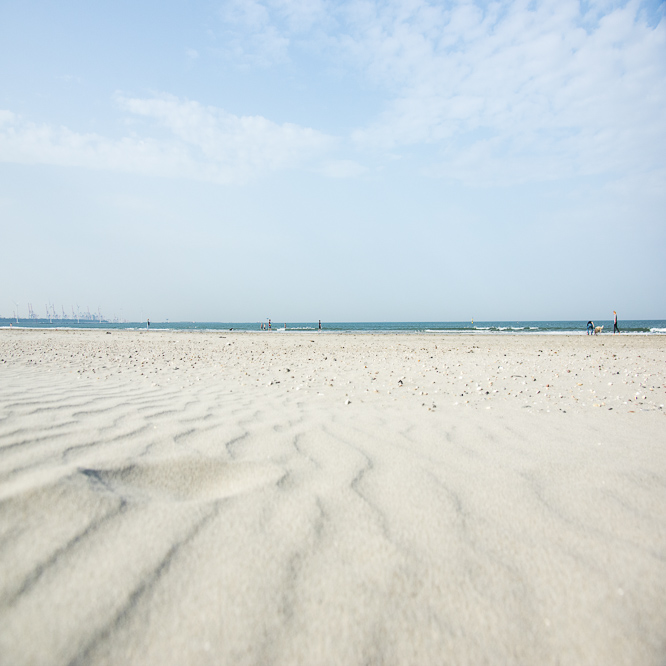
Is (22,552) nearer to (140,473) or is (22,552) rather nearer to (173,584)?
(173,584)

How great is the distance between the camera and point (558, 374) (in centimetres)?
586

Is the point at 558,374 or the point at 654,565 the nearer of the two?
the point at 654,565

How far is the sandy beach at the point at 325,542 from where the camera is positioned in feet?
3.20

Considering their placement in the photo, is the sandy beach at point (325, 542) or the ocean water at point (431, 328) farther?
the ocean water at point (431, 328)

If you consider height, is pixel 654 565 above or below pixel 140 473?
below

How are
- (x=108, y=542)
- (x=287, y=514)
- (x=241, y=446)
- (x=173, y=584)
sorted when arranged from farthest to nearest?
(x=241, y=446) < (x=287, y=514) < (x=108, y=542) < (x=173, y=584)

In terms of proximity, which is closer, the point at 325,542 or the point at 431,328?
the point at 325,542

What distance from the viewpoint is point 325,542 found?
1.35 meters

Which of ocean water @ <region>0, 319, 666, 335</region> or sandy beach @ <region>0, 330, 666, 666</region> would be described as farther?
ocean water @ <region>0, 319, 666, 335</region>

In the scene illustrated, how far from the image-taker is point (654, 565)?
50.6 inches

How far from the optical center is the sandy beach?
3.20ft

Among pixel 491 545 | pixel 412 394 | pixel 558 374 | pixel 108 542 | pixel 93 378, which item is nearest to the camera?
pixel 108 542

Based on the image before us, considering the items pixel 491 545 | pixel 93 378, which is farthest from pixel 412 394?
pixel 93 378

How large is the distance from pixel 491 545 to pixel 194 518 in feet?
3.68
